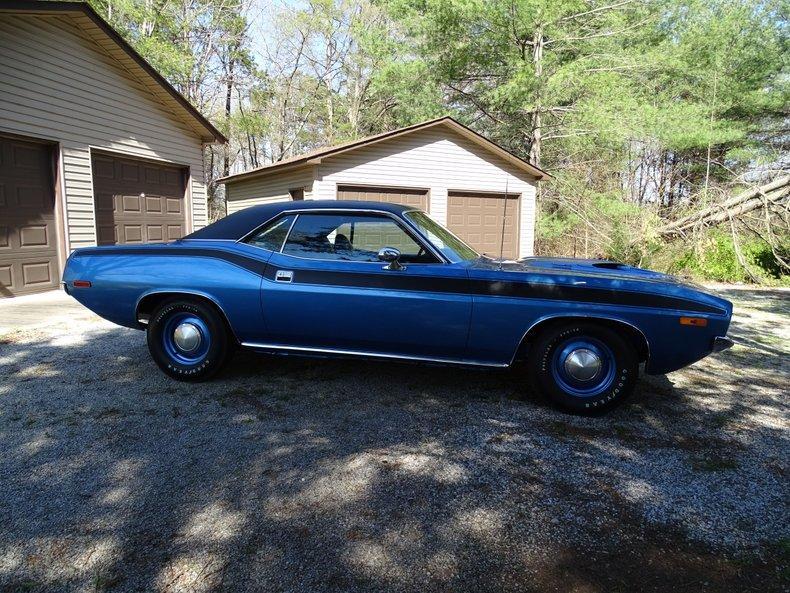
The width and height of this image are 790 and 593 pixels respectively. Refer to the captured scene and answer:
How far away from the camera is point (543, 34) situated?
16.6 meters

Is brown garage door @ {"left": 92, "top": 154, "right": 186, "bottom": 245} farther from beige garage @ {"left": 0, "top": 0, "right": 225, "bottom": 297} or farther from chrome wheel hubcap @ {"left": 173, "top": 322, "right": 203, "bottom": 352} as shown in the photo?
chrome wheel hubcap @ {"left": 173, "top": 322, "right": 203, "bottom": 352}

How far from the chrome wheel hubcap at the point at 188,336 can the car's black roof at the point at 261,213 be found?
78 cm

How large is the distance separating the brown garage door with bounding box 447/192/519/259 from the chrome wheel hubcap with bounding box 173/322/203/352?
10.9 metres

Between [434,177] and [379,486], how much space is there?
12.3 metres

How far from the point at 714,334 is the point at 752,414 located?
0.89 meters

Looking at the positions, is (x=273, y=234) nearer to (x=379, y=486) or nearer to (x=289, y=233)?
(x=289, y=233)

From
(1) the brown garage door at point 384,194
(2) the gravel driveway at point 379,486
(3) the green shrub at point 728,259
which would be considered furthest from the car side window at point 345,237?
(3) the green shrub at point 728,259

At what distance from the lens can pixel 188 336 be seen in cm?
425

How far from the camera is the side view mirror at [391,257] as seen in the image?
3.79 metres

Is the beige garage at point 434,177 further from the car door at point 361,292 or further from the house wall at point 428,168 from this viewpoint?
the car door at point 361,292

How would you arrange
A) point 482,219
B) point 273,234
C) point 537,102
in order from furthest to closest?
1. point 537,102
2. point 482,219
3. point 273,234

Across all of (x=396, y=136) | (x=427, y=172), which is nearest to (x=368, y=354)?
(x=396, y=136)

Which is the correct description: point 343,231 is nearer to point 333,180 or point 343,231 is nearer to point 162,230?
point 162,230

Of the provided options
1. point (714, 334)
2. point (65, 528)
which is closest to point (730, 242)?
point (714, 334)
